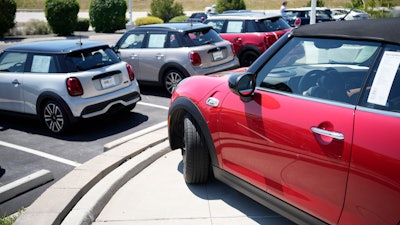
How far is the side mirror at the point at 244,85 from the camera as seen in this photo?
3342 mm

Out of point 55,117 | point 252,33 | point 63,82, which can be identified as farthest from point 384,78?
point 252,33

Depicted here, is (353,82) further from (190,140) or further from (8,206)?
(8,206)

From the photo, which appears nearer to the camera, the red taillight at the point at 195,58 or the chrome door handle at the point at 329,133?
the chrome door handle at the point at 329,133

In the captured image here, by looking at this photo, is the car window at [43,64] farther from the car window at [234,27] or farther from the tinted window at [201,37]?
the car window at [234,27]

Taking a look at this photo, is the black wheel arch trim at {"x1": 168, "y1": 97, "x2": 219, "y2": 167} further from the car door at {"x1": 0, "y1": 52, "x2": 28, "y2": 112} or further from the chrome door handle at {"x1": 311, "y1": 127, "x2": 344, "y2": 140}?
the car door at {"x1": 0, "y1": 52, "x2": 28, "y2": 112}

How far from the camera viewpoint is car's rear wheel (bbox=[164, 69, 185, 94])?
29.1 feet

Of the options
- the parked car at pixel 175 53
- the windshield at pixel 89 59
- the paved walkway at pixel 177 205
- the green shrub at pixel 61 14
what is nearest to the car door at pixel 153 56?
the parked car at pixel 175 53

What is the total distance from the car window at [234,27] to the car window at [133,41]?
3146 millimetres

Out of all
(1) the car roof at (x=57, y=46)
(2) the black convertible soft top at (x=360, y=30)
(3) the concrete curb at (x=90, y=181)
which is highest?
(2) the black convertible soft top at (x=360, y=30)

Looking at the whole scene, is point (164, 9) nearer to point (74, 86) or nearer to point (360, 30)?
point (74, 86)

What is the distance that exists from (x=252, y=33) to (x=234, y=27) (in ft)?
2.33

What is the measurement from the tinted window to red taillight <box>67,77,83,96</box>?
3.02m

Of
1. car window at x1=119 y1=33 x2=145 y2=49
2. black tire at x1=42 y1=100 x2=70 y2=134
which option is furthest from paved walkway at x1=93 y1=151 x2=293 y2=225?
car window at x1=119 y1=33 x2=145 y2=49

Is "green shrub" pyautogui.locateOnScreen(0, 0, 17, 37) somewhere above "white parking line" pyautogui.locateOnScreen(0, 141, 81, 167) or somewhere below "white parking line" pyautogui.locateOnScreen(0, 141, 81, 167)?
above
